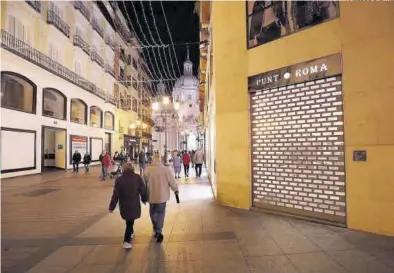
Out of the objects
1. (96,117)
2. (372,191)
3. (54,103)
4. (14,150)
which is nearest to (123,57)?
(96,117)

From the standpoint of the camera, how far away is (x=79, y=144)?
28.2 m

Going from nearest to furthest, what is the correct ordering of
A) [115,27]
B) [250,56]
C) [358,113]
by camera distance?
1. [358,113]
2. [250,56]
3. [115,27]

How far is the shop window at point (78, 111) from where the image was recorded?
27562 millimetres

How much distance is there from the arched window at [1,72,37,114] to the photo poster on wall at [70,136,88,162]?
20.2 feet

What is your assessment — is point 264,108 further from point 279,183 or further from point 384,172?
point 384,172

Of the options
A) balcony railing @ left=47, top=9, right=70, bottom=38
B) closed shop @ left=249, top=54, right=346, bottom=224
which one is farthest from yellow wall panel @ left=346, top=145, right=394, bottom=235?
balcony railing @ left=47, top=9, right=70, bottom=38

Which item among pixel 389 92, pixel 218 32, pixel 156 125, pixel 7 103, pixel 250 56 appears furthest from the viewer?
pixel 156 125

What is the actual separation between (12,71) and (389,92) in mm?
19758

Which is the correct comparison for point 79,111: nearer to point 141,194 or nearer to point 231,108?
point 231,108

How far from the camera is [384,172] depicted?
20.0 feet

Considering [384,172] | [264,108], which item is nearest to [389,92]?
[384,172]

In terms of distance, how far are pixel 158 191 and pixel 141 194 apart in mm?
373

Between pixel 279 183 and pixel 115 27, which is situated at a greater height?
pixel 115 27

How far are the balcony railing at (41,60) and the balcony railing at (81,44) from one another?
109 inches
